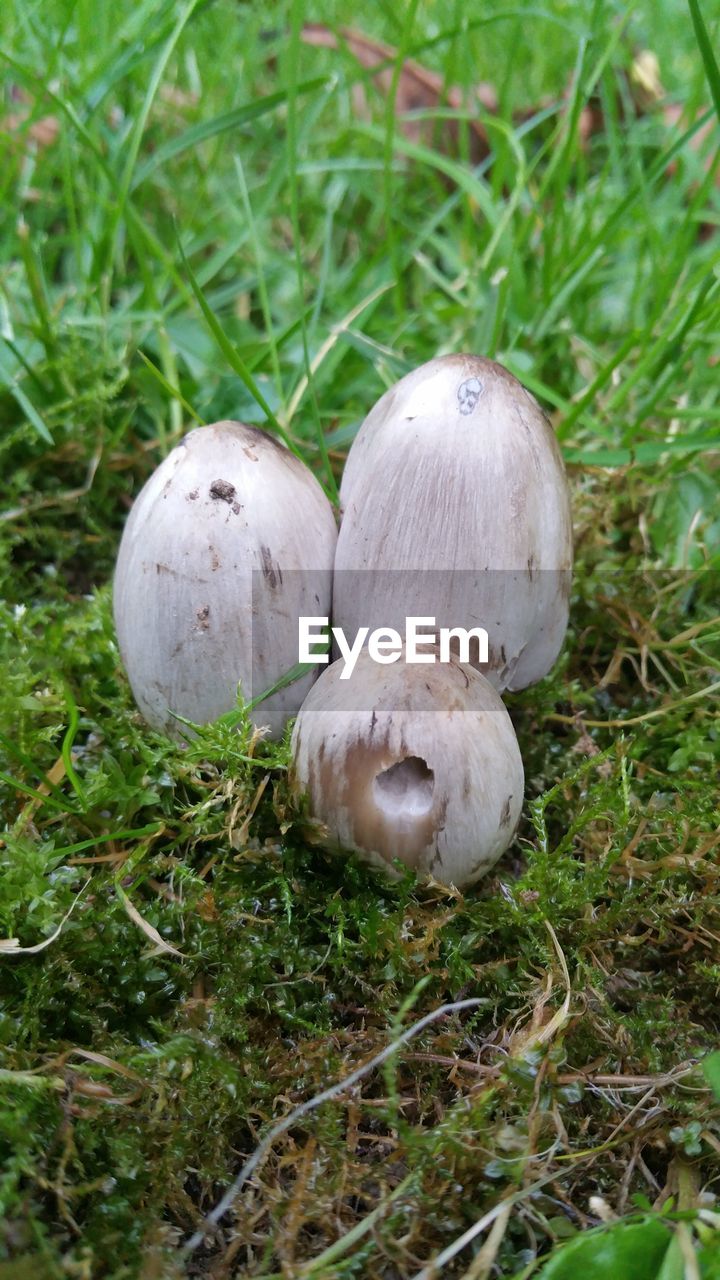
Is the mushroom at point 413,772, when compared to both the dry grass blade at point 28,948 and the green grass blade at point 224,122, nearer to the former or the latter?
the dry grass blade at point 28,948

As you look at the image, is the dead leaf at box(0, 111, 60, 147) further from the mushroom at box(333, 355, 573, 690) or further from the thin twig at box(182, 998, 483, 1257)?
the thin twig at box(182, 998, 483, 1257)

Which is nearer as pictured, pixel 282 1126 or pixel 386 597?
pixel 282 1126

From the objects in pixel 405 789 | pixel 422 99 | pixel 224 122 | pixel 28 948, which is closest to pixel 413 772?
pixel 405 789

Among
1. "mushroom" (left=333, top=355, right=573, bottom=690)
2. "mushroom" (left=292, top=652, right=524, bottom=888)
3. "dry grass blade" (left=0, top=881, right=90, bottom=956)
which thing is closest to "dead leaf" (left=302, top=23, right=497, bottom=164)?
"mushroom" (left=333, top=355, right=573, bottom=690)

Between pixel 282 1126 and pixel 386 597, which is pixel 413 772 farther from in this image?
pixel 282 1126

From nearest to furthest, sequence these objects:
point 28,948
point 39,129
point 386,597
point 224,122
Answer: point 28,948
point 386,597
point 224,122
point 39,129

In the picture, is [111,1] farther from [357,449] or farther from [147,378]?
[357,449]

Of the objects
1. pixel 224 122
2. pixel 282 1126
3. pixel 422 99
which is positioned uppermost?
pixel 422 99
